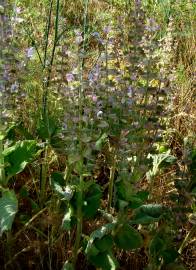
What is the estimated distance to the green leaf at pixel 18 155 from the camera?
5.62ft

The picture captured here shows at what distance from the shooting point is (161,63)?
1.62m

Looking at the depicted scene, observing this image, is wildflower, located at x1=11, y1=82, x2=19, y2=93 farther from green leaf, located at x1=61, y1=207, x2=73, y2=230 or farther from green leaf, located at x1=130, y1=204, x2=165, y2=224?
green leaf, located at x1=130, y1=204, x2=165, y2=224

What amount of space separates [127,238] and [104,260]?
0.10 m

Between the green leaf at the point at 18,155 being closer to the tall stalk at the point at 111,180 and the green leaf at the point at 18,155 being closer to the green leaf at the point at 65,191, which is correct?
the green leaf at the point at 65,191

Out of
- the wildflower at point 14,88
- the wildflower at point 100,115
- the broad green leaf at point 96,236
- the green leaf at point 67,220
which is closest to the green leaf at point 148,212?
the broad green leaf at point 96,236

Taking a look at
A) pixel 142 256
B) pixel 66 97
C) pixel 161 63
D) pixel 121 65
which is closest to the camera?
pixel 66 97

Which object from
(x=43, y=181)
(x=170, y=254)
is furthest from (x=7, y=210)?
(x=170, y=254)

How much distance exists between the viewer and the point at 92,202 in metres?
1.60

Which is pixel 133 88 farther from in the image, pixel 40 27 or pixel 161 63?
pixel 40 27

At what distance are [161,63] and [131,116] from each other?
0.20m

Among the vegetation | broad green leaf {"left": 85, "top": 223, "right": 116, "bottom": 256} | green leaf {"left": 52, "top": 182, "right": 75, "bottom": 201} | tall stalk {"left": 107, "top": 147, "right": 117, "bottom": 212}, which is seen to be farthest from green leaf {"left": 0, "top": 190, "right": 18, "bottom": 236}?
tall stalk {"left": 107, "top": 147, "right": 117, "bottom": 212}

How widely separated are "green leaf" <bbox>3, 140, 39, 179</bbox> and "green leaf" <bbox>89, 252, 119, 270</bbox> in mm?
397

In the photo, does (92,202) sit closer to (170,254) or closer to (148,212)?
(148,212)

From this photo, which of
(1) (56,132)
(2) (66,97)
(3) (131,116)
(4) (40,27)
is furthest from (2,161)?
(4) (40,27)
